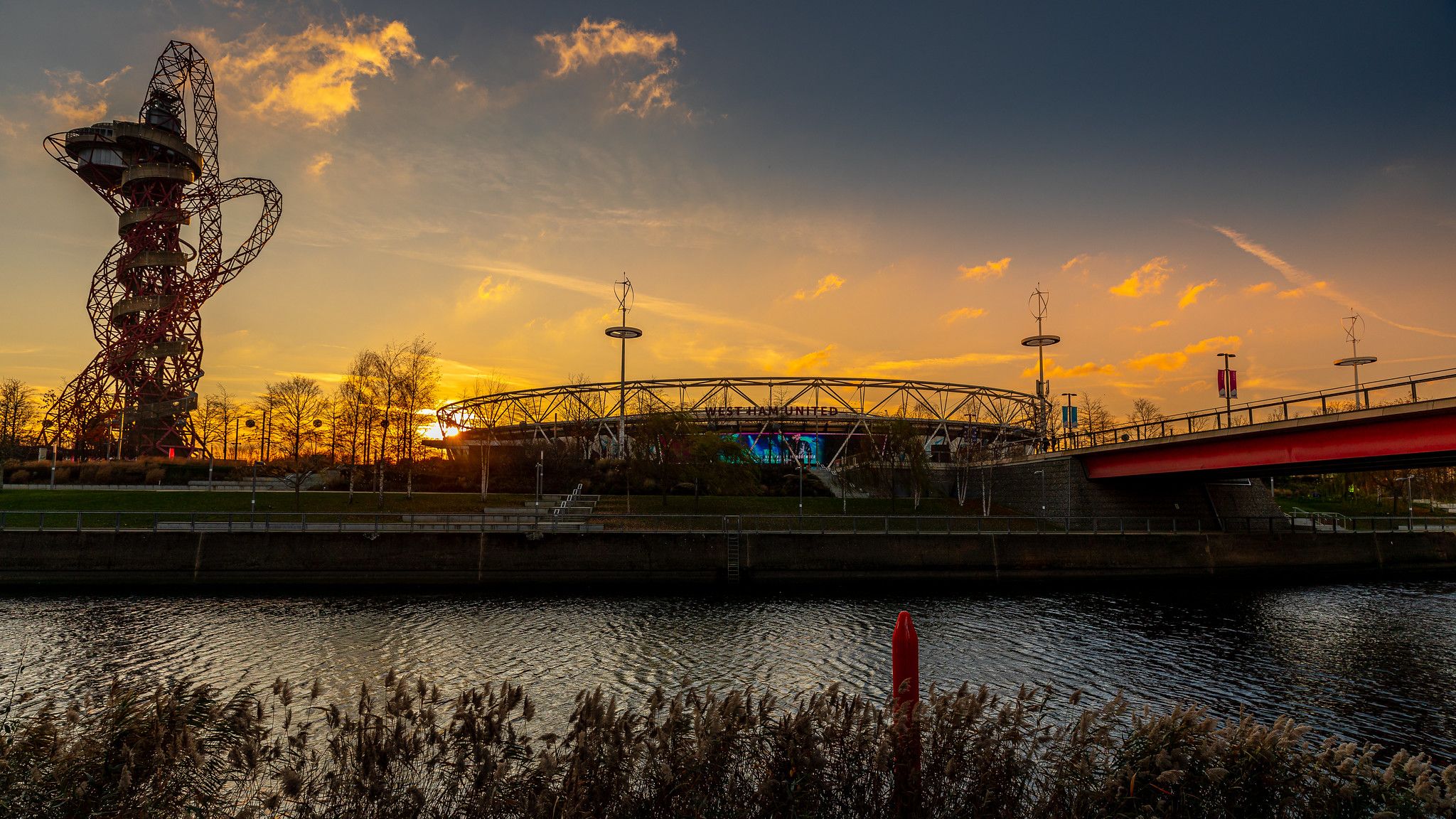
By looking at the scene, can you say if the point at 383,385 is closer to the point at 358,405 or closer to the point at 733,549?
the point at 358,405

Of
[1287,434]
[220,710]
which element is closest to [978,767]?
[220,710]

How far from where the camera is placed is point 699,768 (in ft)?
21.5

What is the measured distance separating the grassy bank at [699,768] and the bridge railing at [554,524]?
2927 centimetres

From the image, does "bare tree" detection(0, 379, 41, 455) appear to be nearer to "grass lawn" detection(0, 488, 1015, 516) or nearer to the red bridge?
"grass lawn" detection(0, 488, 1015, 516)

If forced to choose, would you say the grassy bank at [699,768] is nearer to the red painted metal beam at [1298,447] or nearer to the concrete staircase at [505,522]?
the concrete staircase at [505,522]

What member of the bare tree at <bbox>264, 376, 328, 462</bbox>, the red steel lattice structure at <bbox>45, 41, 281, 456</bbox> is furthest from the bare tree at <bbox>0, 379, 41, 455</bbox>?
the bare tree at <bbox>264, 376, 328, 462</bbox>

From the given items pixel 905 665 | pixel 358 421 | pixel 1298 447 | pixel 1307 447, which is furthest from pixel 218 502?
pixel 1307 447

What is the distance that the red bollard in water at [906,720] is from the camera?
708cm

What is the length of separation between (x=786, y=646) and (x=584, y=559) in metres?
15.1

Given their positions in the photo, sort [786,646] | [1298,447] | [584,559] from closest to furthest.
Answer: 1. [786,646]
2. [584,559]
3. [1298,447]

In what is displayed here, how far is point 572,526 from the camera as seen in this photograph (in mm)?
37188

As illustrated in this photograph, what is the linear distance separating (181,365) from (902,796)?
89.8 m

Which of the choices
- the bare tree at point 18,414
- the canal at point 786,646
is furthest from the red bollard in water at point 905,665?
the bare tree at point 18,414

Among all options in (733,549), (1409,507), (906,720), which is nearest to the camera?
(906,720)
